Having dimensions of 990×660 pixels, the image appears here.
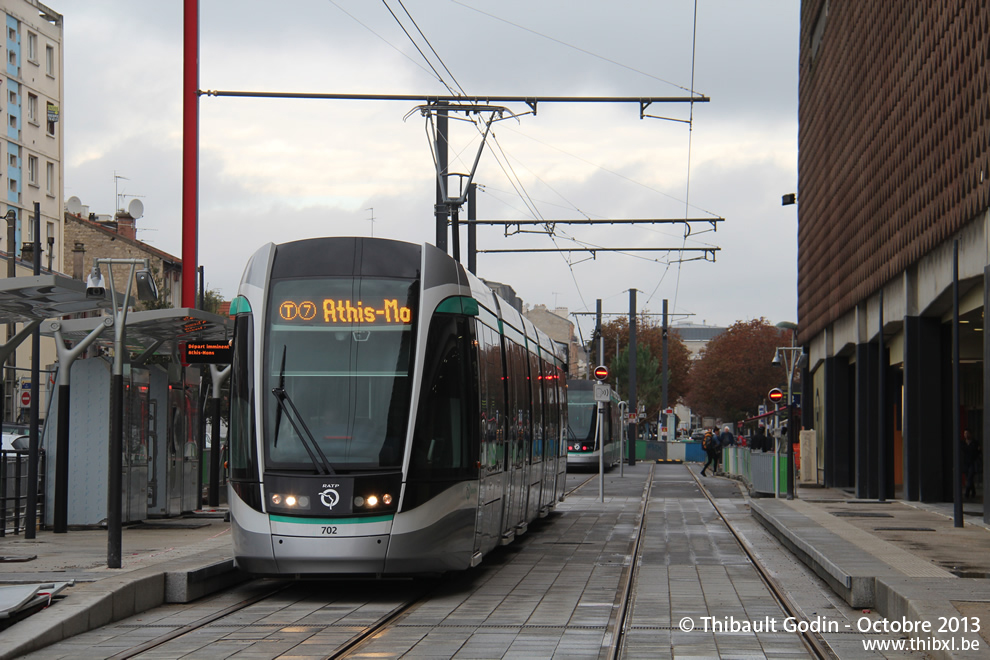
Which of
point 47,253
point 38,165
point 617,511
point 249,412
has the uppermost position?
point 38,165

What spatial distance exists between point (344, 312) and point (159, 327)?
6.23 meters

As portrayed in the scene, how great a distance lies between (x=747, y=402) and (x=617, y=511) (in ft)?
219

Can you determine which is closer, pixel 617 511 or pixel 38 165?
pixel 617 511

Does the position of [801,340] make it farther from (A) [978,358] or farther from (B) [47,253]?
(B) [47,253]

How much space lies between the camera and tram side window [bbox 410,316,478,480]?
1150cm

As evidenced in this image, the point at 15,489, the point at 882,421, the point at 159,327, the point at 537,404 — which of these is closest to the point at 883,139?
the point at 882,421

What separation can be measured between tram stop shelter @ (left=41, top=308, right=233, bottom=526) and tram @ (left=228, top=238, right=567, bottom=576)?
15.2 ft

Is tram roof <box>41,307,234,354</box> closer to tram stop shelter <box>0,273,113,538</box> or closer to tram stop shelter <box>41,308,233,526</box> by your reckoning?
tram stop shelter <box>41,308,233,526</box>

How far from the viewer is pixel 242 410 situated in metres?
11.6

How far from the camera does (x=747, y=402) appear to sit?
90.2 metres

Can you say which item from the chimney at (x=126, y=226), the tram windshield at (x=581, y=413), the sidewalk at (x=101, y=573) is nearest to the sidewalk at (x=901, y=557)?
the sidewalk at (x=101, y=573)

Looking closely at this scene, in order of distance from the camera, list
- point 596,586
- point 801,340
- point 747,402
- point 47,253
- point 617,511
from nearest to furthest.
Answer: point 596,586
point 617,511
point 801,340
point 47,253
point 747,402

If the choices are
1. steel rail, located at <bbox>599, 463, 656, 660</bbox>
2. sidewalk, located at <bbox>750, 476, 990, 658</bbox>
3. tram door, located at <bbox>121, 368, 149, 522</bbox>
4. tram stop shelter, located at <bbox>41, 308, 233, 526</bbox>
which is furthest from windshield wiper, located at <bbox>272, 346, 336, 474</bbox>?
tram door, located at <bbox>121, 368, 149, 522</bbox>

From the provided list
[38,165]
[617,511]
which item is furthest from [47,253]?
[617,511]
